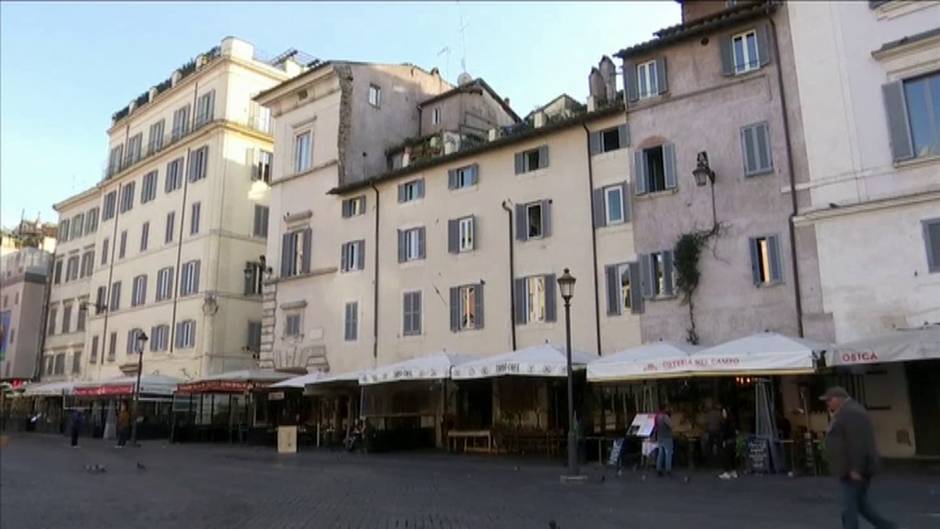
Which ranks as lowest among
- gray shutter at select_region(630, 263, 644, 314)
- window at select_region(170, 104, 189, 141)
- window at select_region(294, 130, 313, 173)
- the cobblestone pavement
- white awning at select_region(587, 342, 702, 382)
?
the cobblestone pavement

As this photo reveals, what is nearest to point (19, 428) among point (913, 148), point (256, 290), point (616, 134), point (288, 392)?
point (256, 290)

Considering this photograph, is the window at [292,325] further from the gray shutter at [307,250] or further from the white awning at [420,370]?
the white awning at [420,370]

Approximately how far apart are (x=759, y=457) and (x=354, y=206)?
19878 mm

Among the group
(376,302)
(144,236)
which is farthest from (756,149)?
(144,236)

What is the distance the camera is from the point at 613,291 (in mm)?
22516

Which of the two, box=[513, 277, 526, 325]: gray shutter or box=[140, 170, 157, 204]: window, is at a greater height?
box=[140, 170, 157, 204]: window

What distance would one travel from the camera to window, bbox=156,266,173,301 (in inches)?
1604

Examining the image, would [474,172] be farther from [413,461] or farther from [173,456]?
[173,456]

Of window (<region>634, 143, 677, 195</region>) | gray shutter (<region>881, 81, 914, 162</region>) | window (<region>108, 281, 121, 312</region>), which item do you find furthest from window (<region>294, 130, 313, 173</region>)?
gray shutter (<region>881, 81, 914, 162</region>)

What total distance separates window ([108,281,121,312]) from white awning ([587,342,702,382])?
1415 inches

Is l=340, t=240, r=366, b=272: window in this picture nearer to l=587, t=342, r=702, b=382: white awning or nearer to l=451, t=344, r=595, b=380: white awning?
l=451, t=344, r=595, b=380: white awning

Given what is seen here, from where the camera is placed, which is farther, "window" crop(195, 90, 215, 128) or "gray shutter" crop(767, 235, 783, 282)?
"window" crop(195, 90, 215, 128)

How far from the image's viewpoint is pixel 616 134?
2344cm

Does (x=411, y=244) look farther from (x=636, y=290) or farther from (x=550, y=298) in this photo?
(x=636, y=290)
